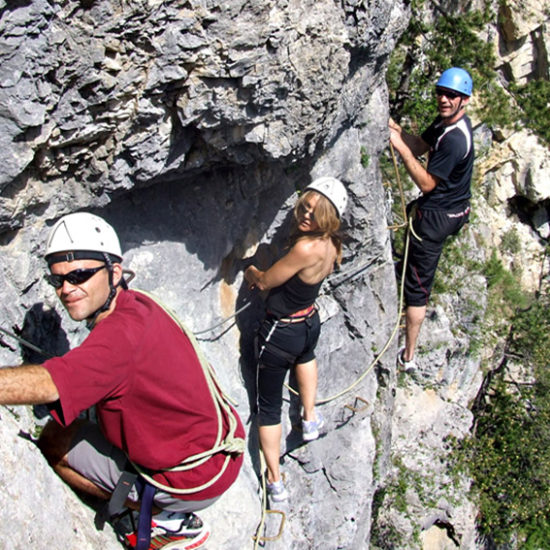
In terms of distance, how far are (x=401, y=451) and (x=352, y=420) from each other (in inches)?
89.6

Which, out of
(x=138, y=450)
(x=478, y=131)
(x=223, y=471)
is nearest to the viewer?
(x=138, y=450)

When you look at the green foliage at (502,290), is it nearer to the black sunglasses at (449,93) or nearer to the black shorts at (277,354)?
the black sunglasses at (449,93)

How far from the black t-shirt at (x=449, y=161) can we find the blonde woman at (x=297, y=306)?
4.10 feet

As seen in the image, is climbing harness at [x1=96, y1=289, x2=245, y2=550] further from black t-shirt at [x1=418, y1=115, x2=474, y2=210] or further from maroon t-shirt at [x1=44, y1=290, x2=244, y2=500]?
black t-shirt at [x1=418, y1=115, x2=474, y2=210]

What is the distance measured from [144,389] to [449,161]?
3.78 m

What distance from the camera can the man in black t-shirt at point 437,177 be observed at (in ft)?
17.5

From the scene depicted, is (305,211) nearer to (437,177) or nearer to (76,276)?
(437,177)

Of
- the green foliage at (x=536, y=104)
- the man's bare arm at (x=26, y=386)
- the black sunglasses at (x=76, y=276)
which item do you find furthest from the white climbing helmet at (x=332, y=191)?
the green foliage at (x=536, y=104)

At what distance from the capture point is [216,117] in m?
3.94

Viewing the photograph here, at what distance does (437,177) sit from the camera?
5.58 m

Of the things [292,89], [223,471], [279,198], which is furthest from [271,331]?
[292,89]

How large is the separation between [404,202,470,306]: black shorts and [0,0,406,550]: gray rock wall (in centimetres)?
27

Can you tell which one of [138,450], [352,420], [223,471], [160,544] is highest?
[138,450]

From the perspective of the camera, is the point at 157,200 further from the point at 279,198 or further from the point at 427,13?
the point at 427,13
